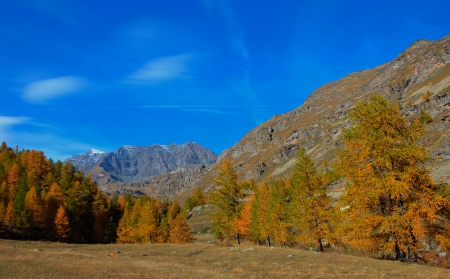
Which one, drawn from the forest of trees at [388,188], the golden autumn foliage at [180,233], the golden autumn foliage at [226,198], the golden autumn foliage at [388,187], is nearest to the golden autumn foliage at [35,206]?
the golden autumn foliage at [180,233]

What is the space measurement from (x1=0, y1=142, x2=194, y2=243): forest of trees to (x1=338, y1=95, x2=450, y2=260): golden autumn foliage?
175 ft

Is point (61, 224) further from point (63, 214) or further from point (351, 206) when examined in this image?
point (351, 206)

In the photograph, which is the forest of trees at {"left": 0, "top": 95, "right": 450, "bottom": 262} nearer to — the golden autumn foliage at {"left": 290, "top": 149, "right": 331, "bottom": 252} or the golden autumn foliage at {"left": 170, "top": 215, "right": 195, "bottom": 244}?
the golden autumn foliage at {"left": 290, "top": 149, "right": 331, "bottom": 252}

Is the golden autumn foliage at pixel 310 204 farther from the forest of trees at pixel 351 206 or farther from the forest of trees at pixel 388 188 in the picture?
the forest of trees at pixel 388 188

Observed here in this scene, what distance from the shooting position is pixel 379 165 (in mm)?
21734

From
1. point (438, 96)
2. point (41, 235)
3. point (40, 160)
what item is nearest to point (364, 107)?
point (41, 235)

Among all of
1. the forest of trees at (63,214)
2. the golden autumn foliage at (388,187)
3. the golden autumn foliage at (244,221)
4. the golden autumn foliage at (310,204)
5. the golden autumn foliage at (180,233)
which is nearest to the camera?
the golden autumn foliage at (388,187)

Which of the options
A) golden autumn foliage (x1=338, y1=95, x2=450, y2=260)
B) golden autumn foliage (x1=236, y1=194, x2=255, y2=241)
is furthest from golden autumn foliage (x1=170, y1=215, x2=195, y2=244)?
golden autumn foliage (x1=338, y1=95, x2=450, y2=260)

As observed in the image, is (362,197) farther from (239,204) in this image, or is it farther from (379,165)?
(239,204)

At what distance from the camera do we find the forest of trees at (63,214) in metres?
64.9

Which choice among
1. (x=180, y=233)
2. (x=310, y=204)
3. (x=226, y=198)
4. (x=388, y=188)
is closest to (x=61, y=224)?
(x=180, y=233)

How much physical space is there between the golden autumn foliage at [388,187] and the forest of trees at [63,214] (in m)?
53.3

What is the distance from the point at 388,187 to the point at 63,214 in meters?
69.8

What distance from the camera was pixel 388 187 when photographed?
782 inches
